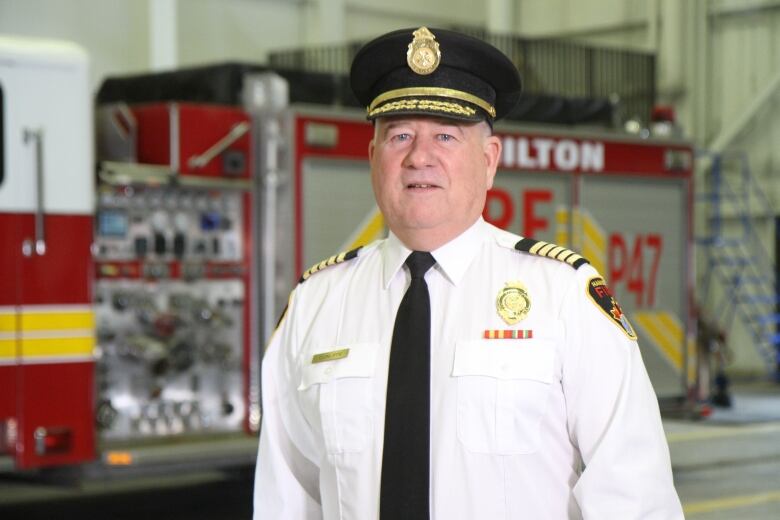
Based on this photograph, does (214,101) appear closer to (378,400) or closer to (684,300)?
(684,300)

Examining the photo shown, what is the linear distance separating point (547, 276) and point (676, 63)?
16627 mm

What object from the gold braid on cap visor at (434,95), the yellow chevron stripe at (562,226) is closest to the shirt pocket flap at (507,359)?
the gold braid on cap visor at (434,95)

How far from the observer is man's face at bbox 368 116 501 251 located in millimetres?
2260

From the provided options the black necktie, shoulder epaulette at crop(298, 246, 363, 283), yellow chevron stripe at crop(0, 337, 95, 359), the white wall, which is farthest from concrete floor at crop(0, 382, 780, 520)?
the white wall

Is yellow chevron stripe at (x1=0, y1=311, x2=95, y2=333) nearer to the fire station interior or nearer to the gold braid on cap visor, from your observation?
the fire station interior

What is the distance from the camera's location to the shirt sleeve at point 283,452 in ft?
7.83

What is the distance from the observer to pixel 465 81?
2332 mm

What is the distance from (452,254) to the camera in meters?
2.31

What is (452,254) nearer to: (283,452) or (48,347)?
(283,452)

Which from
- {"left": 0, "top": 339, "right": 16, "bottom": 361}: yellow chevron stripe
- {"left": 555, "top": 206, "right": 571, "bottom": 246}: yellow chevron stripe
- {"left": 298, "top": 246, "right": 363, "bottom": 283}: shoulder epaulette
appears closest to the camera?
{"left": 298, "top": 246, "right": 363, "bottom": 283}: shoulder epaulette

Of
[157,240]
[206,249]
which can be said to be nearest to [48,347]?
[157,240]

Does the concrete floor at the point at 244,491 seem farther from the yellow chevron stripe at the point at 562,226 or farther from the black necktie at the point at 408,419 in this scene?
the black necktie at the point at 408,419

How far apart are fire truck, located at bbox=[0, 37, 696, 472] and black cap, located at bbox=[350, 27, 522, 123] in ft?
14.1

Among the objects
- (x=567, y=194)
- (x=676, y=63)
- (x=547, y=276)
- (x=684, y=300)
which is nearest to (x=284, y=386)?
(x=547, y=276)
